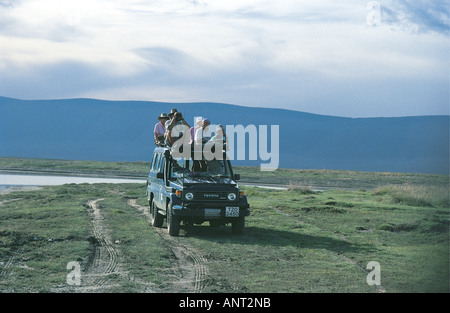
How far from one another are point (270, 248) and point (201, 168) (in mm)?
3639

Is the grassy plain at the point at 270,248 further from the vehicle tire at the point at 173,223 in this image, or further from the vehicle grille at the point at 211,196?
the vehicle grille at the point at 211,196

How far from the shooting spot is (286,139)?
177 meters

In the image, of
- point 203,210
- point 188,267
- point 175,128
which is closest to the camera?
point 188,267

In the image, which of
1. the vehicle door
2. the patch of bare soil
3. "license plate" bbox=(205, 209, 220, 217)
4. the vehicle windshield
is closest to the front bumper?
"license plate" bbox=(205, 209, 220, 217)

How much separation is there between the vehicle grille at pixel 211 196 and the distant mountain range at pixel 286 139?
118591mm

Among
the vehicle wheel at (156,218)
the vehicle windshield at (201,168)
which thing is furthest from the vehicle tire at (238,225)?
the vehicle wheel at (156,218)

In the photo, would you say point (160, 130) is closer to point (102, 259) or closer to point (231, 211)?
point (231, 211)

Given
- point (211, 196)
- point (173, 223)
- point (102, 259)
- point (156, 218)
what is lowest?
point (102, 259)

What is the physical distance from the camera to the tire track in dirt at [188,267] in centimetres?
970

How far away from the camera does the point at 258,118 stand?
19575 centimetres

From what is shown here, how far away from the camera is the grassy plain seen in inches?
385

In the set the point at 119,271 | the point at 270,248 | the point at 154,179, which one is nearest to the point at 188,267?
the point at 119,271

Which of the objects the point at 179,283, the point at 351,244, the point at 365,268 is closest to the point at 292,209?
the point at 351,244
